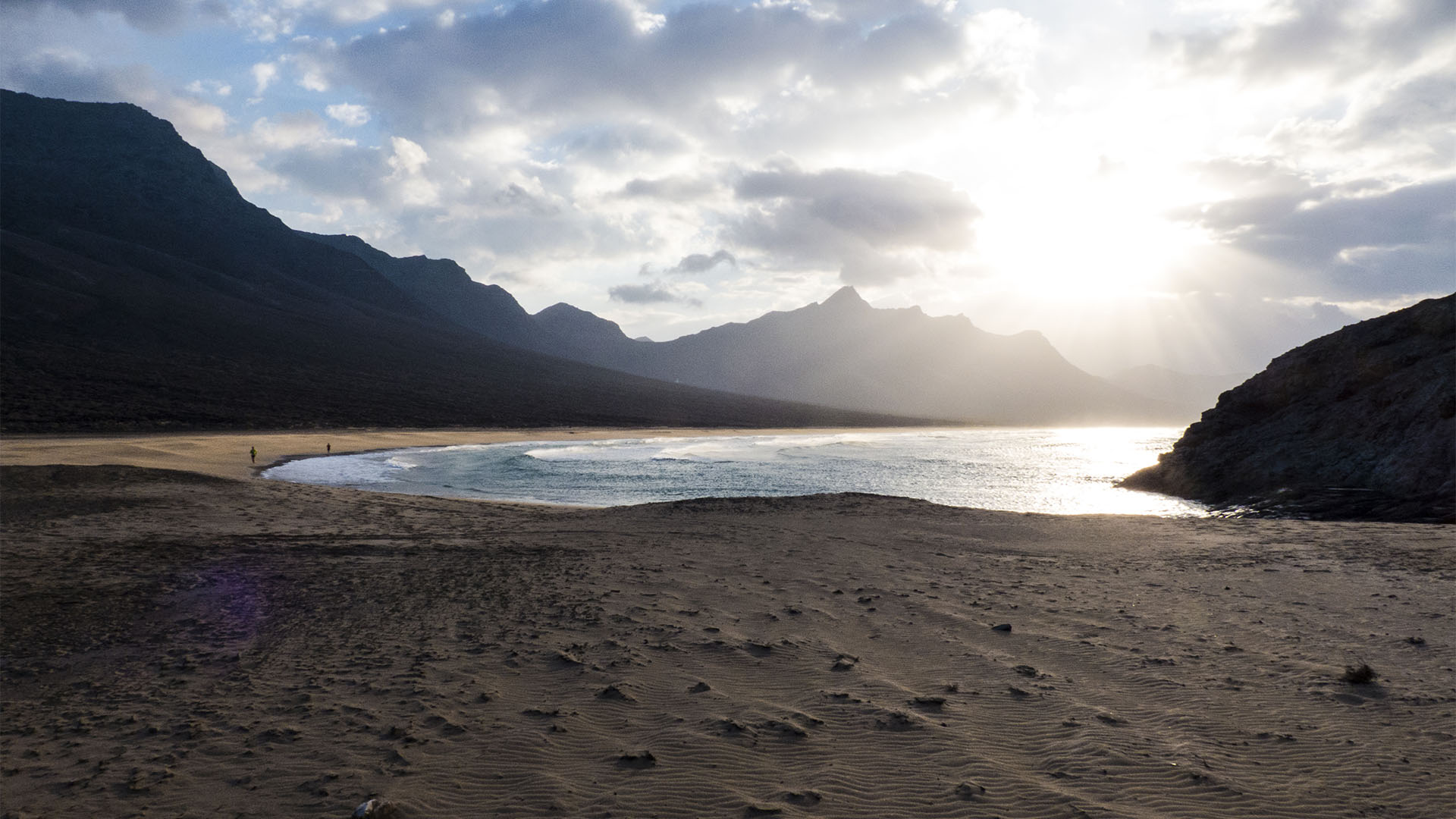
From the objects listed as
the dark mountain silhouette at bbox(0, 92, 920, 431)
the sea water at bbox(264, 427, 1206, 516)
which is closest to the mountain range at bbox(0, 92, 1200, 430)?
the dark mountain silhouette at bbox(0, 92, 920, 431)

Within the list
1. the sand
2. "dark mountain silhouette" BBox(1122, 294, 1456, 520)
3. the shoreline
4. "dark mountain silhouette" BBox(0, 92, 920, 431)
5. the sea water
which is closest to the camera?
the sand

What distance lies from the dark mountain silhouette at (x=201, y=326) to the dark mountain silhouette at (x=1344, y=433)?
60.6 metres

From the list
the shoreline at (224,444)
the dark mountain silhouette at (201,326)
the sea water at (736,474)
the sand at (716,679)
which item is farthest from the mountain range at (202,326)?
the sand at (716,679)

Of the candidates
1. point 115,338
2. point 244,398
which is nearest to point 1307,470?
point 244,398

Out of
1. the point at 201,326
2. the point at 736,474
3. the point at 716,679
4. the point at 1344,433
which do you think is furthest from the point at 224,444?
the point at 201,326

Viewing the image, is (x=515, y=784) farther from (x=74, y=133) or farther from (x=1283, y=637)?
(x=74, y=133)

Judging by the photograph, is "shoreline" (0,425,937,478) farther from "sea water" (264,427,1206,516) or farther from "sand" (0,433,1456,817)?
"sand" (0,433,1456,817)

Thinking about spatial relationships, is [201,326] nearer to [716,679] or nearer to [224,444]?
[224,444]

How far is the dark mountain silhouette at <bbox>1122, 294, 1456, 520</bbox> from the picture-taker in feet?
61.9

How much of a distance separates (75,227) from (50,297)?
4009 centimetres

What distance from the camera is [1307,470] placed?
2241 cm

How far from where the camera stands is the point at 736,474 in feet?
113

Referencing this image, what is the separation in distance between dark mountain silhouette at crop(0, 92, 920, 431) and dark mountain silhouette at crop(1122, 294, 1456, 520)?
2386 inches

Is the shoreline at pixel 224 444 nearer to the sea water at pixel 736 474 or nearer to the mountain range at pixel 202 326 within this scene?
the sea water at pixel 736 474
